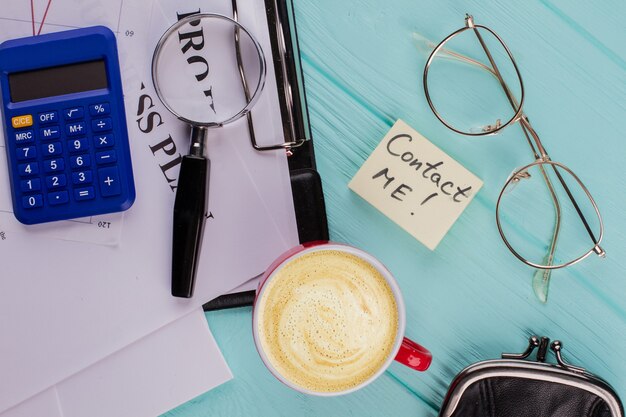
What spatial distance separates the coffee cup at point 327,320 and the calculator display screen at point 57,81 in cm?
24

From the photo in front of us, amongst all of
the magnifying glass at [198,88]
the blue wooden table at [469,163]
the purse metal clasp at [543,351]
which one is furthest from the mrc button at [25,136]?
the purse metal clasp at [543,351]

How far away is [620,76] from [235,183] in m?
0.35

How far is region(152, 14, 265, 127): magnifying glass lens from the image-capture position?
516mm

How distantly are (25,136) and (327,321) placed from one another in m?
0.31

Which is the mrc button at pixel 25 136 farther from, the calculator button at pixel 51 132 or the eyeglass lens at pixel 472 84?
the eyeglass lens at pixel 472 84

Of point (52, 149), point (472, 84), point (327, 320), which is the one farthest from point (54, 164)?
point (472, 84)

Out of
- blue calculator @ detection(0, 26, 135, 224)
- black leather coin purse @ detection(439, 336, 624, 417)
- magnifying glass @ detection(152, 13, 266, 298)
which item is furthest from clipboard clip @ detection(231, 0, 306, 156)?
black leather coin purse @ detection(439, 336, 624, 417)

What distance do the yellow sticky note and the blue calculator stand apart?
0.23 metres

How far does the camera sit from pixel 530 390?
53 centimetres

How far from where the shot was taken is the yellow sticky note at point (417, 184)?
0.52 m

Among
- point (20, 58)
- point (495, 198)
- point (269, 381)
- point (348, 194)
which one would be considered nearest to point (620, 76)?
point (495, 198)

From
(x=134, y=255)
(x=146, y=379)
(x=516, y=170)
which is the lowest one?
(x=146, y=379)

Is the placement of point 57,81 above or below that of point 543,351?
above

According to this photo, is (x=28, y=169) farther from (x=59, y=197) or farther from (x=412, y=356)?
(x=412, y=356)
